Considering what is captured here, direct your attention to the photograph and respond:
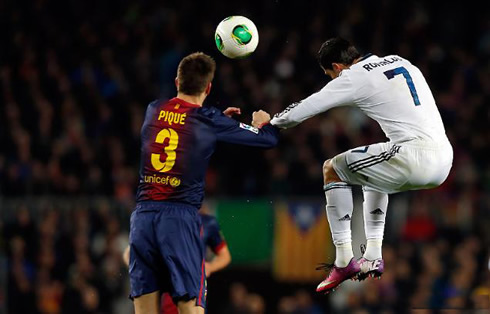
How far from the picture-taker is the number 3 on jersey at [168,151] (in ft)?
24.6

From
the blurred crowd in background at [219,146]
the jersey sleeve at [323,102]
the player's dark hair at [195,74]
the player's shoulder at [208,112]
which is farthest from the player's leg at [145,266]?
the blurred crowd in background at [219,146]

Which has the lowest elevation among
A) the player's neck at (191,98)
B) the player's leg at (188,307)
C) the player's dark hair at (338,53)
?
the player's leg at (188,307)

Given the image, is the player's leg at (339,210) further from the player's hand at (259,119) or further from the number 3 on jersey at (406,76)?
the number 3 on jersey at (406,76)

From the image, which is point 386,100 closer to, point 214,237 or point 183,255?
point 183,255

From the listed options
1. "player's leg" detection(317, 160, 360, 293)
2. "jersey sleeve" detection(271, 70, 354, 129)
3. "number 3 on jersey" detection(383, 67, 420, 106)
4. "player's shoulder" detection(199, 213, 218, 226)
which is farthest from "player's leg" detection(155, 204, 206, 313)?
"player's shoulder" detection(199, 213, 218, 226)

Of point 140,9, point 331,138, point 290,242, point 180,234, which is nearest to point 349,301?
point 290,242

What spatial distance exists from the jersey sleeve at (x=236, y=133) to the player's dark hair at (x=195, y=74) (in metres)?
0.25

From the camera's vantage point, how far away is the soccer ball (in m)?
8.52

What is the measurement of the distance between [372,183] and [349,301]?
4.94 m

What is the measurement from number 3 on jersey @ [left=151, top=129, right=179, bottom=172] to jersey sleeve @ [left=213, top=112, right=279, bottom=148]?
1.01ft

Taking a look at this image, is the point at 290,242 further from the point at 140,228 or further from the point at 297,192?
the point at 140,228

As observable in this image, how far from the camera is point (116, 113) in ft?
53.4

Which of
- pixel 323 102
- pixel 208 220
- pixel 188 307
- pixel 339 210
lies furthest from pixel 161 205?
pixel 208 220

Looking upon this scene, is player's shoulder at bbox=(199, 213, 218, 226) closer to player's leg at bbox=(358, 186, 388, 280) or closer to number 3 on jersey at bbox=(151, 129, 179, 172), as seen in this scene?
player's leg at bbox=(358, 186, 388, 280)
